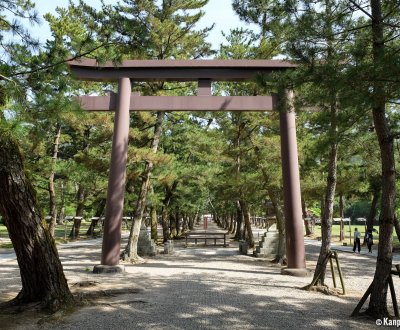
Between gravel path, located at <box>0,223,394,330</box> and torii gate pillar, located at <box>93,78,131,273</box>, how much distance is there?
0.55m

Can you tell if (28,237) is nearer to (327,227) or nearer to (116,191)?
(116,191)

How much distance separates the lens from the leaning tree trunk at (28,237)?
5301 millimetres

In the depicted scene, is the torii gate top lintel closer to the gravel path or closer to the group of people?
the gravel path

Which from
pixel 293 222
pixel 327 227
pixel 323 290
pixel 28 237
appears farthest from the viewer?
pixel 293 222

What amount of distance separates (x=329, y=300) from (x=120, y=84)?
7.82m

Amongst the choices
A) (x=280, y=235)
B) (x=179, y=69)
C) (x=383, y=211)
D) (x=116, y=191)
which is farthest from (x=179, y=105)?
(x=383, y=211)

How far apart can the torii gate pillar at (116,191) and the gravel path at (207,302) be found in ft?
1.80

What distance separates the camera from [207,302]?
20.5 feet

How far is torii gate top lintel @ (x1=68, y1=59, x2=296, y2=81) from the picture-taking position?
33.3ft

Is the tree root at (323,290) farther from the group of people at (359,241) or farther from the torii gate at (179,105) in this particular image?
the group of people at (359,241)

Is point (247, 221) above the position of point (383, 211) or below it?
below

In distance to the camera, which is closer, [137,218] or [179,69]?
[179,69]

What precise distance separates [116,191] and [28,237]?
14.8 feet

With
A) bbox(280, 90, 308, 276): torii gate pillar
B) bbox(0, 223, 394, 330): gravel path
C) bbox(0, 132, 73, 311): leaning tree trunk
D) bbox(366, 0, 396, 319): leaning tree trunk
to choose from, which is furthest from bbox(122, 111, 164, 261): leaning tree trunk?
bbox(366, 0, 396, 319): leaning tree trunk
